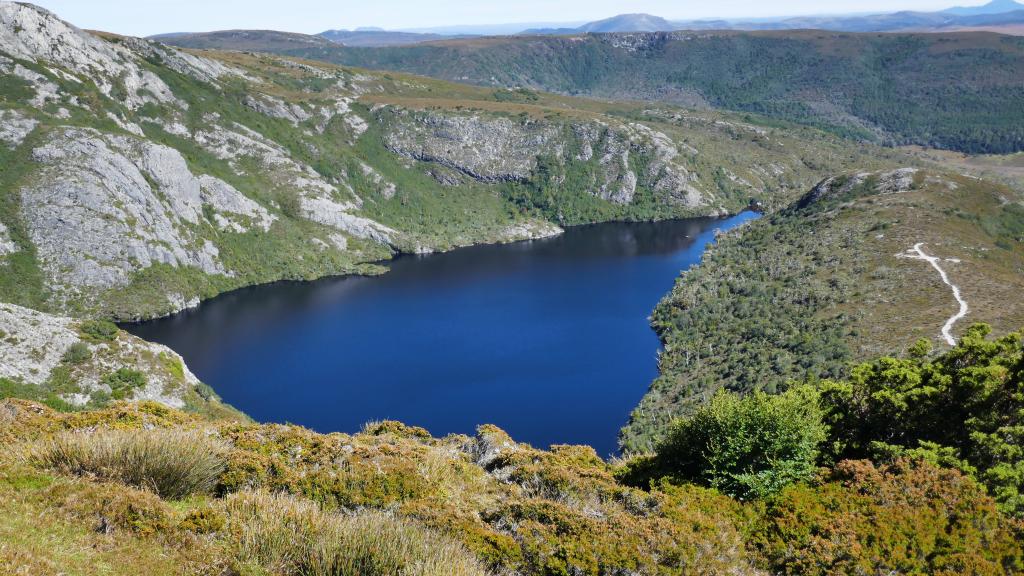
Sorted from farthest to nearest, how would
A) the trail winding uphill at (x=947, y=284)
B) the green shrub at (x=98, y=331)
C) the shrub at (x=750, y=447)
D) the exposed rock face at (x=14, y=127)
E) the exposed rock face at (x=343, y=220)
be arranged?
the exposed rock face at (x=343, y=220) → the exposed rock face at (x=14, y=127) → the green shrub at (x=98, y=331) → the trail winding uphill at (x=947, y=284) → the shrub at (x=750, y=447)

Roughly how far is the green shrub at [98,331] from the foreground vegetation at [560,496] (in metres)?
49.4

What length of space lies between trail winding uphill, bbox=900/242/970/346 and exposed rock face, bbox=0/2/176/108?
630 ft

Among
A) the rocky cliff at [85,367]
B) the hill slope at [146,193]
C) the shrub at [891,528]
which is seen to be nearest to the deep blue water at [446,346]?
the hill slope at [146,193]

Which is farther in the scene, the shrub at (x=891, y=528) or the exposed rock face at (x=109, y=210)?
the exposed rock face at (x=109, y=210)

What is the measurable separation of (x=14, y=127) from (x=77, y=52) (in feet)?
Result: 162

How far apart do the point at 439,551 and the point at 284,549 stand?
333 cm

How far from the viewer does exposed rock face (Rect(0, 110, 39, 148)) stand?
128250 millimetres

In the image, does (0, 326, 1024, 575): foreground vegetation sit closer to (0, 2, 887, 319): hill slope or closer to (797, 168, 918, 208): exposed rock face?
(0, 2, 887, 319): hill slope

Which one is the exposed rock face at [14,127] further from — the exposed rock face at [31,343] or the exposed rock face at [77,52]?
the exposed rock face at [31,343]

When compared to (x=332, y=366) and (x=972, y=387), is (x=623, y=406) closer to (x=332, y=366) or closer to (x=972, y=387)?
(x=332, y=366)

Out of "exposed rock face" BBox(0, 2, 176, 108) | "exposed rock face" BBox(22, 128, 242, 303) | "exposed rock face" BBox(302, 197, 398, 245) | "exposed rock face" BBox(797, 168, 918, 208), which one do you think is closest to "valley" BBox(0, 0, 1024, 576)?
"exposed rock face" BBox(22, 128, 242, 303)

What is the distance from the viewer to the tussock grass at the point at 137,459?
1595cm

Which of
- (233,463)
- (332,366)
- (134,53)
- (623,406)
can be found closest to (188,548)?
(233,463)

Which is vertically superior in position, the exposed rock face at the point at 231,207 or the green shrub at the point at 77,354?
the exposed rock face at the point at 231,207
